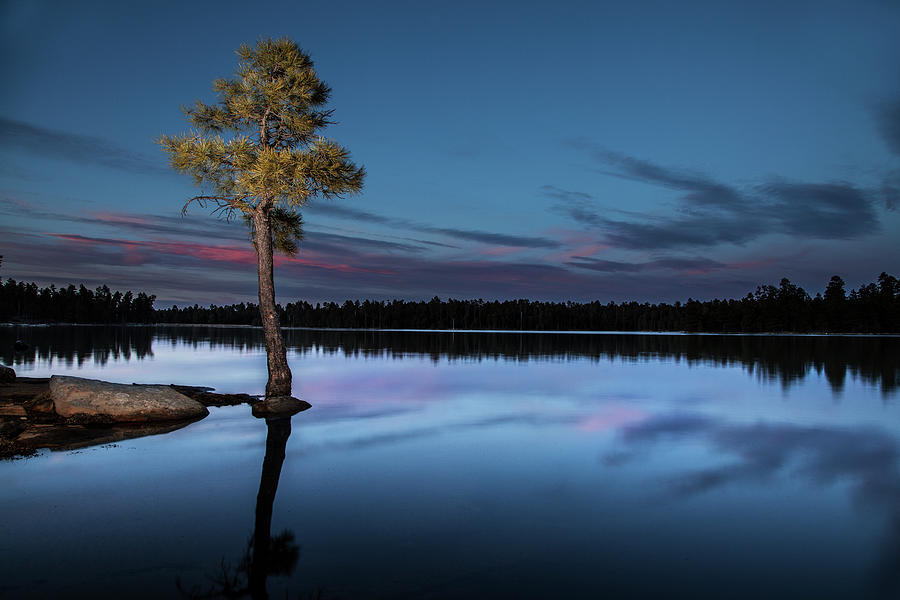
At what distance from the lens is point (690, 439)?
1400cm

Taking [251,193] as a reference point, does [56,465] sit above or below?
below

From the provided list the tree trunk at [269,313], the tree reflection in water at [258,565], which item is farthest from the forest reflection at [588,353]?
the tree reflection in water at [258,565]

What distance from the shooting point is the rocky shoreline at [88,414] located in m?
12.8

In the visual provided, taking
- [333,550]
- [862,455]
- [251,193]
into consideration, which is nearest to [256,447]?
[333,550]

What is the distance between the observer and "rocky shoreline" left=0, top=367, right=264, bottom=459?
12773 mm

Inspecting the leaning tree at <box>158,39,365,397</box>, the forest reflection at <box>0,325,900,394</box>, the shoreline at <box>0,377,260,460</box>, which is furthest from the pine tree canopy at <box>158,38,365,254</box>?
the forest reflection at <box>0,325,900,394</box>

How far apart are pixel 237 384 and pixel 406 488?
1880 centimetres

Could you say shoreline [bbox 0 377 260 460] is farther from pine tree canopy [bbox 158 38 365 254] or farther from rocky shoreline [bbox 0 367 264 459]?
pine tree canopy [bbox 158 38 365 254]

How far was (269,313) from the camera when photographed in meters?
20.1

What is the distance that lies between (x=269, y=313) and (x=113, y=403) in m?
6.29

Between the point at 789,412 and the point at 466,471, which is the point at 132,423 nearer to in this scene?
the point at 466,471

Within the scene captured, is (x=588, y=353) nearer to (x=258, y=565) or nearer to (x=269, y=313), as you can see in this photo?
(x=269, y=313)

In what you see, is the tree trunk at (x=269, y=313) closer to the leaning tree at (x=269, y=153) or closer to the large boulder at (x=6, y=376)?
the leaning tree at (x=269, y=153)

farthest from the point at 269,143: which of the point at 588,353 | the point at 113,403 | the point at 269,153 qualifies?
the point at 588,353
